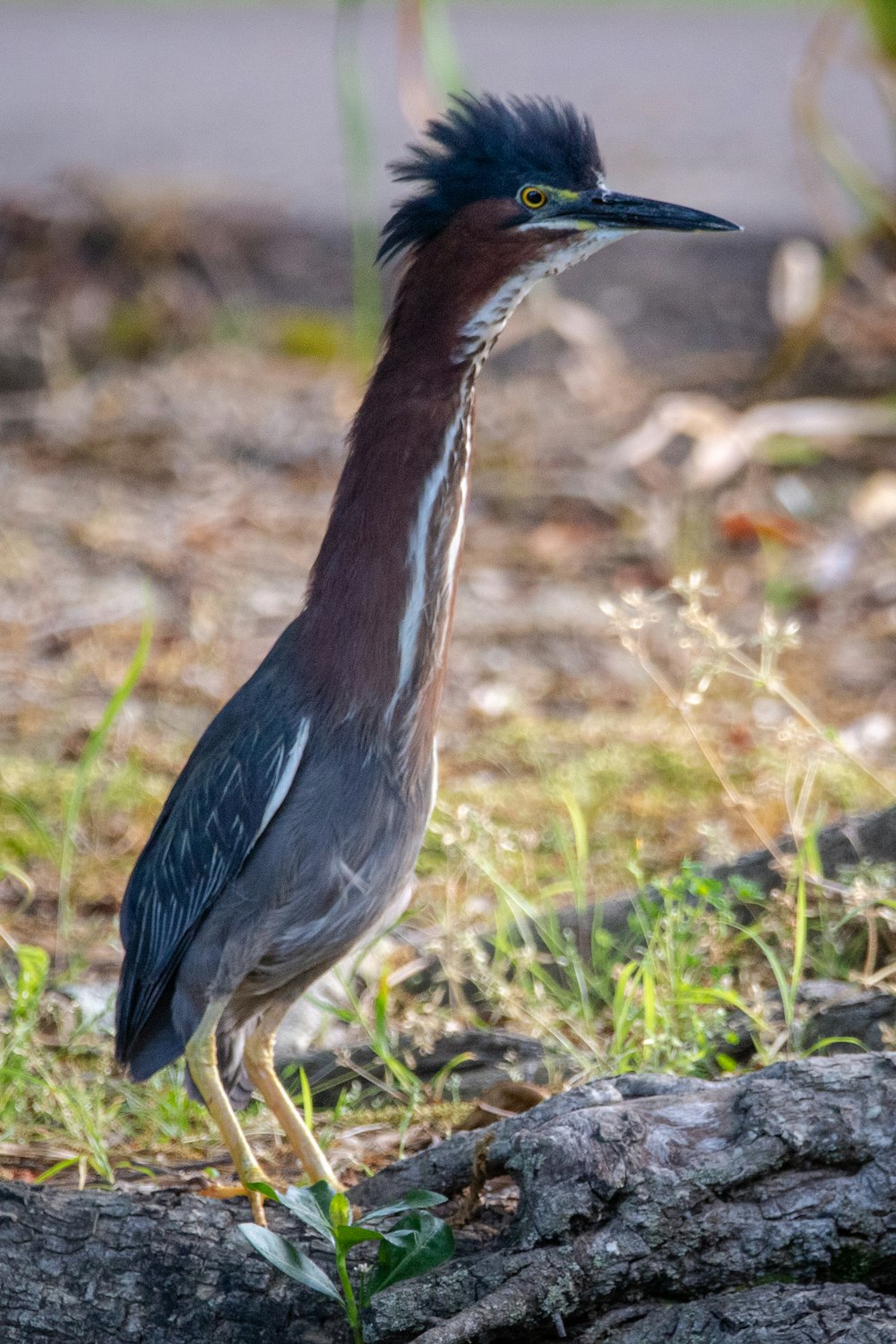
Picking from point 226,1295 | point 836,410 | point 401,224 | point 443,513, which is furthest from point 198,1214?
point 836,410

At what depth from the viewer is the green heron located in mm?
2842

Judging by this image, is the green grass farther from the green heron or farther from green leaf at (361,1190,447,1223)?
green leaf at (361,1190,447,1223)

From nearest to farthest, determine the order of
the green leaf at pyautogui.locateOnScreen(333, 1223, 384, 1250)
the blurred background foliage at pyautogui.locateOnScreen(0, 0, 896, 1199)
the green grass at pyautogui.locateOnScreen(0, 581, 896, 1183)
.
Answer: the green leaf at pyautogui.locateOnScreen(333, 1223, 384, 1250)
the green grass at pyautogui.locateOnScreen(0, 581, 896, 1183)
the blurred background foliage at pyautogui.locateOnScreen(0, 0, 896, 1199)

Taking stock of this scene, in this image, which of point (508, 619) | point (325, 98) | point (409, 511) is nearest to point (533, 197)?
point (409, 511)

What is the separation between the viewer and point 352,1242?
7.16 ft

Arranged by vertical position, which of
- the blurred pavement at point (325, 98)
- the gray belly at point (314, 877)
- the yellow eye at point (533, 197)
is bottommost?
the gray belly at point (314, 877)

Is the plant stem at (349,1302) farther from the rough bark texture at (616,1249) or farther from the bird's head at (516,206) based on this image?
the bird's head at (516,206)

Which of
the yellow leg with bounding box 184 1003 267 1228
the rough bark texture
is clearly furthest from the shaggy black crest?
the rough bark texture

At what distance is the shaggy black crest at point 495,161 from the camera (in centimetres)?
285

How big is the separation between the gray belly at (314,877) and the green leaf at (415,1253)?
0.75 metres

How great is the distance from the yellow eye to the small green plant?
168 cm

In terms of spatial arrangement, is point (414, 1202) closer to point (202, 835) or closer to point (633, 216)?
point (202, 835)

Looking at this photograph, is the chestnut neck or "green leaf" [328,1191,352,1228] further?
the chestnut neck

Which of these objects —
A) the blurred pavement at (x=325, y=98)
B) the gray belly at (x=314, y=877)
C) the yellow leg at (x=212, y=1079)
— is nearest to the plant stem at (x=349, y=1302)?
the yellow leg at (x=212, y=1079)
